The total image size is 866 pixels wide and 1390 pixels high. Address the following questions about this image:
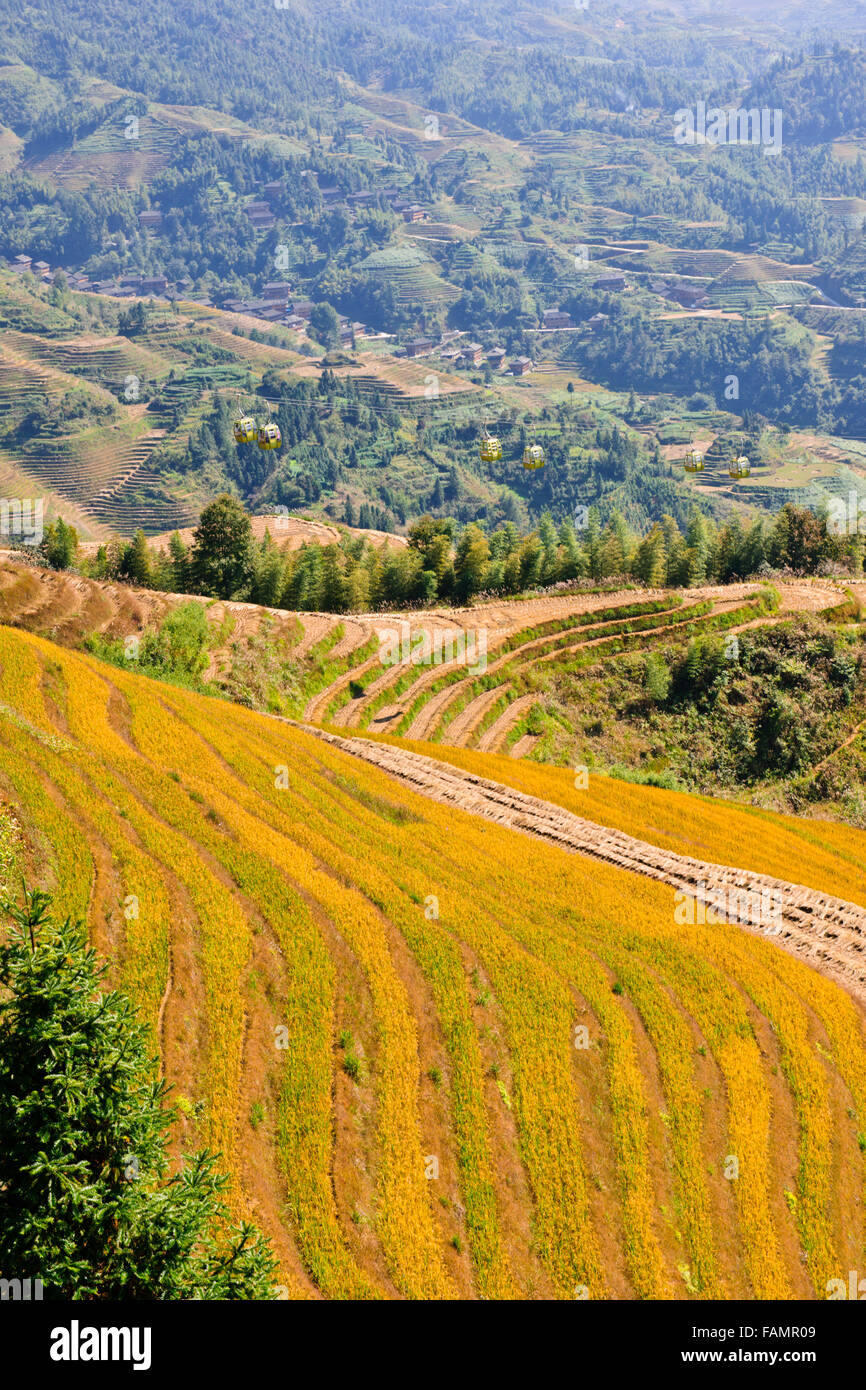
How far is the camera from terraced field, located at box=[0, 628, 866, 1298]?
29.2 m

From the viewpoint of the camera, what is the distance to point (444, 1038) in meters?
35.3

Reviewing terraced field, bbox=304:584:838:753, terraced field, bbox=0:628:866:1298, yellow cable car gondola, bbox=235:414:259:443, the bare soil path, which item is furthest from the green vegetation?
yellow cable car gondola, bbox=235:414:259:443

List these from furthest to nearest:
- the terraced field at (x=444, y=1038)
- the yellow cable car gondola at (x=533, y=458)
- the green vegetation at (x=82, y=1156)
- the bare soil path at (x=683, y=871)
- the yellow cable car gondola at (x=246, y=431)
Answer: the yellow cable car gondola at (x=533, y=458) < the yellow cable car gondola at (x=246, y=431) < the bare soil path at (x=683, y=871) < the terraced field at (x=444, y=1038) < the green vegetation at (x=82, y=1156)

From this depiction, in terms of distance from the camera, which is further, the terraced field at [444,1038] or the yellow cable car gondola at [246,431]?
the yellow cable car gondola at [246,431]

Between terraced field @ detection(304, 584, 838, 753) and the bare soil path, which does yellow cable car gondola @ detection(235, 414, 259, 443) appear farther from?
the bare soil path

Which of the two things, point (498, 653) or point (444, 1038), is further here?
point (498, 653)

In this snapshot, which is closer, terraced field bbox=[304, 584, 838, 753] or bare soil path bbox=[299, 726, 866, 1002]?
bare soil path bbox=[299, 726, 866, 1002]

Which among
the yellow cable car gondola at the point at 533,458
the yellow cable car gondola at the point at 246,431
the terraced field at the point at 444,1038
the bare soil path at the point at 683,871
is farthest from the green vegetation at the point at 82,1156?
the yellow cable car gondola at the point at 533,458

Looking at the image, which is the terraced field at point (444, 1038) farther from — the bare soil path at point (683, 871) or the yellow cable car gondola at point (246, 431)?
the yellow cable car gondola at point (246, 431)

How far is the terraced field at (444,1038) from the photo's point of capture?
29172 mm

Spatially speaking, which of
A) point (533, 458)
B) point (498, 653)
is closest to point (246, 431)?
point (533, 458)

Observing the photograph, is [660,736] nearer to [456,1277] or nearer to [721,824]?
[721,824]

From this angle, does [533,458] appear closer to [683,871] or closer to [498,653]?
[498,653]

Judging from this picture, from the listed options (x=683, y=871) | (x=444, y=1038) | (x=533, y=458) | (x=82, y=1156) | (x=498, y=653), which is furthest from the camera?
(x=533, y=458)
